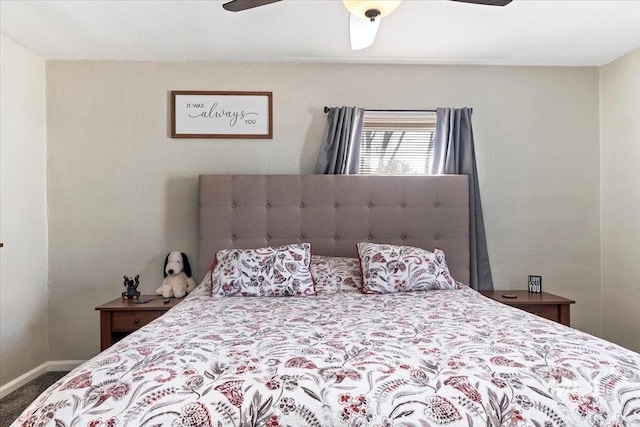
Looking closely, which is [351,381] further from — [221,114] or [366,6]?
[221,114]

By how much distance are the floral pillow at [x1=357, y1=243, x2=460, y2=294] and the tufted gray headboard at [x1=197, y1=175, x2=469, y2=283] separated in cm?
40

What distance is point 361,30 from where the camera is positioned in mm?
2076

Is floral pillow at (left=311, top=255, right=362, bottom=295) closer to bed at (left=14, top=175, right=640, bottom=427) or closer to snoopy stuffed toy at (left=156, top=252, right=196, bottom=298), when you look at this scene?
bed at (left=14, top=175, right=640, bottom=427)

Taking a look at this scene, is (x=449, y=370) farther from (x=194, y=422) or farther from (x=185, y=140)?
(x=185, y=140)

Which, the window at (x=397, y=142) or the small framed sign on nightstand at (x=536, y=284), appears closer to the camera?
the small framed sign on nightstand at (x=536, y=284)

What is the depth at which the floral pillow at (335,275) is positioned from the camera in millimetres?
2605

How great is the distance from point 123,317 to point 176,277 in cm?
44

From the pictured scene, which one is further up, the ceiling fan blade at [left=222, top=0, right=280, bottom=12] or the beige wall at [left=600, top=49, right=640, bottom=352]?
the ceiling fan blade at [left=222, top=0, right=280, bottom=12]

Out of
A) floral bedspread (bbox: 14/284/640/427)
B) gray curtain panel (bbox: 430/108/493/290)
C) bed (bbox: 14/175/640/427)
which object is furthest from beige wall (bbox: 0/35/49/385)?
gray curtain panel (bbox: 430/108/493/290)

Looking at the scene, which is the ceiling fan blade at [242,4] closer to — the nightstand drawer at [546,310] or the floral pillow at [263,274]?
the floral pillow at [263,274]

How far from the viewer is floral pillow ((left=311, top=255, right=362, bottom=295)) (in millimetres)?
2605

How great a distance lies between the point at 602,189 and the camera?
127 inches

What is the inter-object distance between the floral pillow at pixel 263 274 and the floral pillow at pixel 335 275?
0.10 meters

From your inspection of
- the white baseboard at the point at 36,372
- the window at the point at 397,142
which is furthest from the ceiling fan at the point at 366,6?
the white baseboard at the point at 36,372
